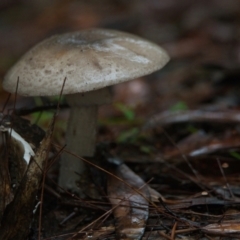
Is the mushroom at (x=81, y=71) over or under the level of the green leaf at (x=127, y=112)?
over

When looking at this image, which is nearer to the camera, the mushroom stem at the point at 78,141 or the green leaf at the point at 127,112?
the mushroom stem at the point at 78,141

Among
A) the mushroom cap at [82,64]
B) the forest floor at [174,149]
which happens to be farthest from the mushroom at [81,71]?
the forest floor at [174,149]

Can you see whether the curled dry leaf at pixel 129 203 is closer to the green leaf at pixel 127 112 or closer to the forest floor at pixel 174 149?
the forest floor at pixel 174 149

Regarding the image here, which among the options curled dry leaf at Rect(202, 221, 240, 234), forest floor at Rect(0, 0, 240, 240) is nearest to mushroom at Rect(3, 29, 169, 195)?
forest floor at Rect(0, 0, 240, 240)

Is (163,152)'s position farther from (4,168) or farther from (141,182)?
(4,168)

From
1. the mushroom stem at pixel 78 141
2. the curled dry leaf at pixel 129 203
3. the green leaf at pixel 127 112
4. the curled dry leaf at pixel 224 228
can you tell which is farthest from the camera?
the green leaf at pixel 127 112

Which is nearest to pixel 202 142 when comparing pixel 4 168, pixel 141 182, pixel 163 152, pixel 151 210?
pixel 163 152

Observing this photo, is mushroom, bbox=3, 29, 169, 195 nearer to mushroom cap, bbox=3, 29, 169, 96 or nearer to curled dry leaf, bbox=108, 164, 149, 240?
mushroom cap, bbox=3, 29, 169, 96

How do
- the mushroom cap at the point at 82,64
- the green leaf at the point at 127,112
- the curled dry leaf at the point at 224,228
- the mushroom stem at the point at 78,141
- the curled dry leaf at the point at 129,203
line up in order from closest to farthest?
1. the curled dry leaf at the point at 224,228
2. the curled dry leaf at the point at 129,203
3. the mushroom cap at the point at 82,64
4. the mushroom stem at the point at 78,141
5. the green leaf at the point at 127,112
